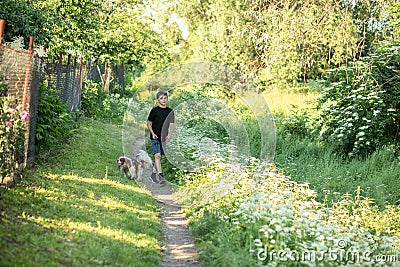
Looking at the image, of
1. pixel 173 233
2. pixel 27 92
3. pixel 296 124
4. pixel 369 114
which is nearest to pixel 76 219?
pixel 173 233

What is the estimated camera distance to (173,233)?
7.56m

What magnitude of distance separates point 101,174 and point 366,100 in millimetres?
7604

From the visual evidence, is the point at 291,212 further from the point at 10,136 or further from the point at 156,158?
the point at 156,158

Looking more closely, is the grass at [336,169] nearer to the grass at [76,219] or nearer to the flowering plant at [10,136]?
the grass at [76,219]

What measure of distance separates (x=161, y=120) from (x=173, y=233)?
4238 mm

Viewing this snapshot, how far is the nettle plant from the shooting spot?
6941 mm

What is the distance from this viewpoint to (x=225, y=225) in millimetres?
6910

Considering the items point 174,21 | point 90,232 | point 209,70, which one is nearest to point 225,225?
point 90,232

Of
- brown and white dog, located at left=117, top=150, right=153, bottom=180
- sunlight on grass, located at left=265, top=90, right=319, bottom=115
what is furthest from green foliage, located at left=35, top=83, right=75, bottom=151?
sunlight on grass, located at left=265, top=90, right=319, bottom=115

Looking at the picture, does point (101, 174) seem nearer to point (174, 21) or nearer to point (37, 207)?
point (37, 207)

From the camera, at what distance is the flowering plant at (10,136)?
6935 millimetres

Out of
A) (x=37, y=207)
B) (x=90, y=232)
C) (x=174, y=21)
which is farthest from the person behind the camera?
(x=174, y=21)

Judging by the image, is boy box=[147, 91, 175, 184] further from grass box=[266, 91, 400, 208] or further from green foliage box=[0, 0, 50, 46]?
green foliage box=[0, 0, 50, 46]

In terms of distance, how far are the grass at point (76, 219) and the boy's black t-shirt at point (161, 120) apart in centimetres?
142
